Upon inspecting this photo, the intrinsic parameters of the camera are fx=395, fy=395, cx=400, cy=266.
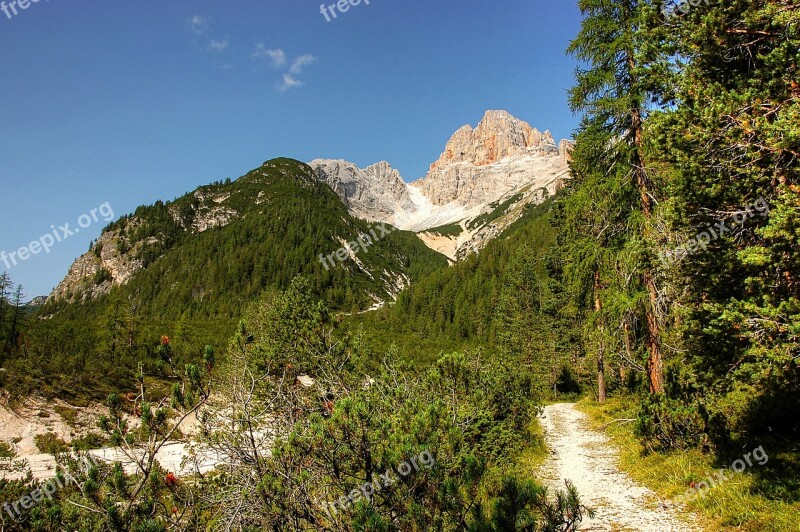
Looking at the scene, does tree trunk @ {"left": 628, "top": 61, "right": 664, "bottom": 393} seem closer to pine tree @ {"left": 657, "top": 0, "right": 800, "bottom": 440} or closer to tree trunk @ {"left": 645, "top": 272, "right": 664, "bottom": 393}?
tree trunk @ {"left": 645, "top": 272, "right": 664, "bottom": 393}

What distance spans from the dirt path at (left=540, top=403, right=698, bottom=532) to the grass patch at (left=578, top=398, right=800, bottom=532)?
28 centimetres

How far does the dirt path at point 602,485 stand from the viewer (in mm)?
5574

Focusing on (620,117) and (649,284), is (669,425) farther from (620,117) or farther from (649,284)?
(620,117)

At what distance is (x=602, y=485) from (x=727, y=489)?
225 cm

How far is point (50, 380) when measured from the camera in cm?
2219

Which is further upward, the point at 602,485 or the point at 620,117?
the point at 620,117

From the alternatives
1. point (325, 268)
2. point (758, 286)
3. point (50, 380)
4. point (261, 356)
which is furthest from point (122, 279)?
point (758, 286)

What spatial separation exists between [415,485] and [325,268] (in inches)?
4546

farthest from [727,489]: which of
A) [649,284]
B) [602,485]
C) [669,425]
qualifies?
[649,284]

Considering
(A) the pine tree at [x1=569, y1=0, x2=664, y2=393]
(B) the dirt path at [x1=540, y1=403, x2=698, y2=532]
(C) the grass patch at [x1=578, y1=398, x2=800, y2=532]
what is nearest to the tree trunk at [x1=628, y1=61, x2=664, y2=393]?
(A) the pine tree at [x1=569, y1=0, x2=664, y2=393]

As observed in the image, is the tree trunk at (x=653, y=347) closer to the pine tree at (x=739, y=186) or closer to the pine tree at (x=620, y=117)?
the pine tree at (x=620, y=117)

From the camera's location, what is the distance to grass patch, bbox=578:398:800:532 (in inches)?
185

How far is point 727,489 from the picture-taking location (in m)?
5.56

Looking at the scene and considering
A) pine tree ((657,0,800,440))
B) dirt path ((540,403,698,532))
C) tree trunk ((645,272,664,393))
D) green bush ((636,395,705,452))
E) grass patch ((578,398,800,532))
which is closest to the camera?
pine tree ((657,0,800,440))
